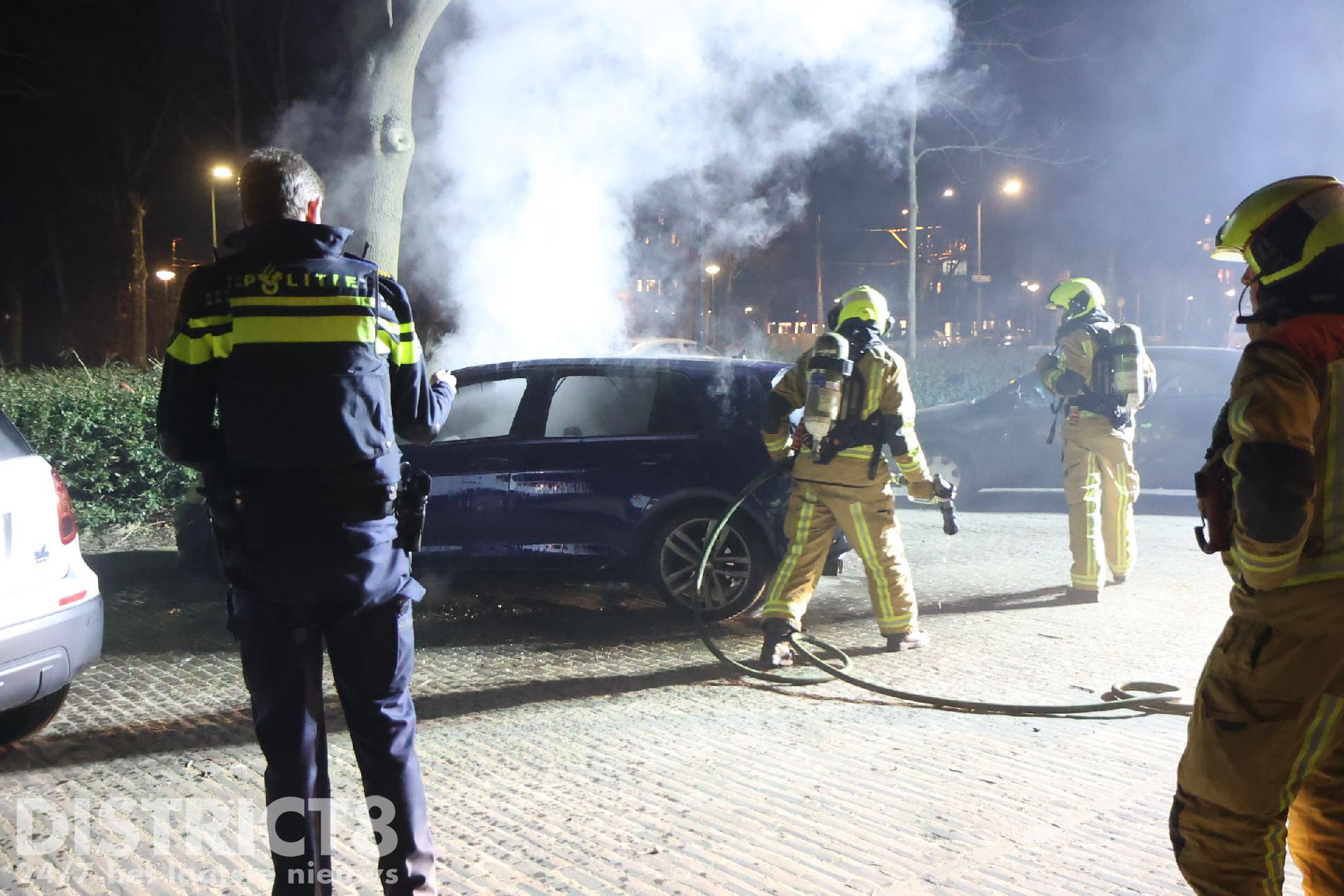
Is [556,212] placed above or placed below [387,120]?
below

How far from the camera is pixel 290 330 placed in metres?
2.66

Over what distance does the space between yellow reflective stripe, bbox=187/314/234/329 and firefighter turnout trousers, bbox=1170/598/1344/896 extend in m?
2.44

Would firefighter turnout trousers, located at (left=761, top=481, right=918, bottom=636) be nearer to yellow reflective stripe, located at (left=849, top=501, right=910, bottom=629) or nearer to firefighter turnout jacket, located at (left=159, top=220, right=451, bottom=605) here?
yellow reflective stripe, located at (left=849, top=501, right=910, bottom=629)

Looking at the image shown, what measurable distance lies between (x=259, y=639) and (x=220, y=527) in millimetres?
296

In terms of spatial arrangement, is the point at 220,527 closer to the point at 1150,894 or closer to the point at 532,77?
the point at 1150,894

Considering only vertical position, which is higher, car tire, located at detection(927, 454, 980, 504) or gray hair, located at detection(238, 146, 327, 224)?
gray hair, located at detection(238, 146, 327, 224)

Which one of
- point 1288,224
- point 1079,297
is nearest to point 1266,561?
point 1288,224

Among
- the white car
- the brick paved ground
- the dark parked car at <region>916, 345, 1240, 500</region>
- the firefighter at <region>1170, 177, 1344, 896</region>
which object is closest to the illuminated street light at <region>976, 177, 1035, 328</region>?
the dark parked car at <region>916, 345, 1240, 500</region>

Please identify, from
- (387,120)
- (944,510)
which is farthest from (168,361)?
(387,120)

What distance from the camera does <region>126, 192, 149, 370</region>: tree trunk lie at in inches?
1083

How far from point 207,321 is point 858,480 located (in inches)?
138

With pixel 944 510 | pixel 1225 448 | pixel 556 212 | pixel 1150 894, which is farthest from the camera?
pixel 556 212

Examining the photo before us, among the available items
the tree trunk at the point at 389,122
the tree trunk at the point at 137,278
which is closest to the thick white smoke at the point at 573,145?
the tree trunk at the point at 389,122

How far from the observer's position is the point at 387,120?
9.27 meters
